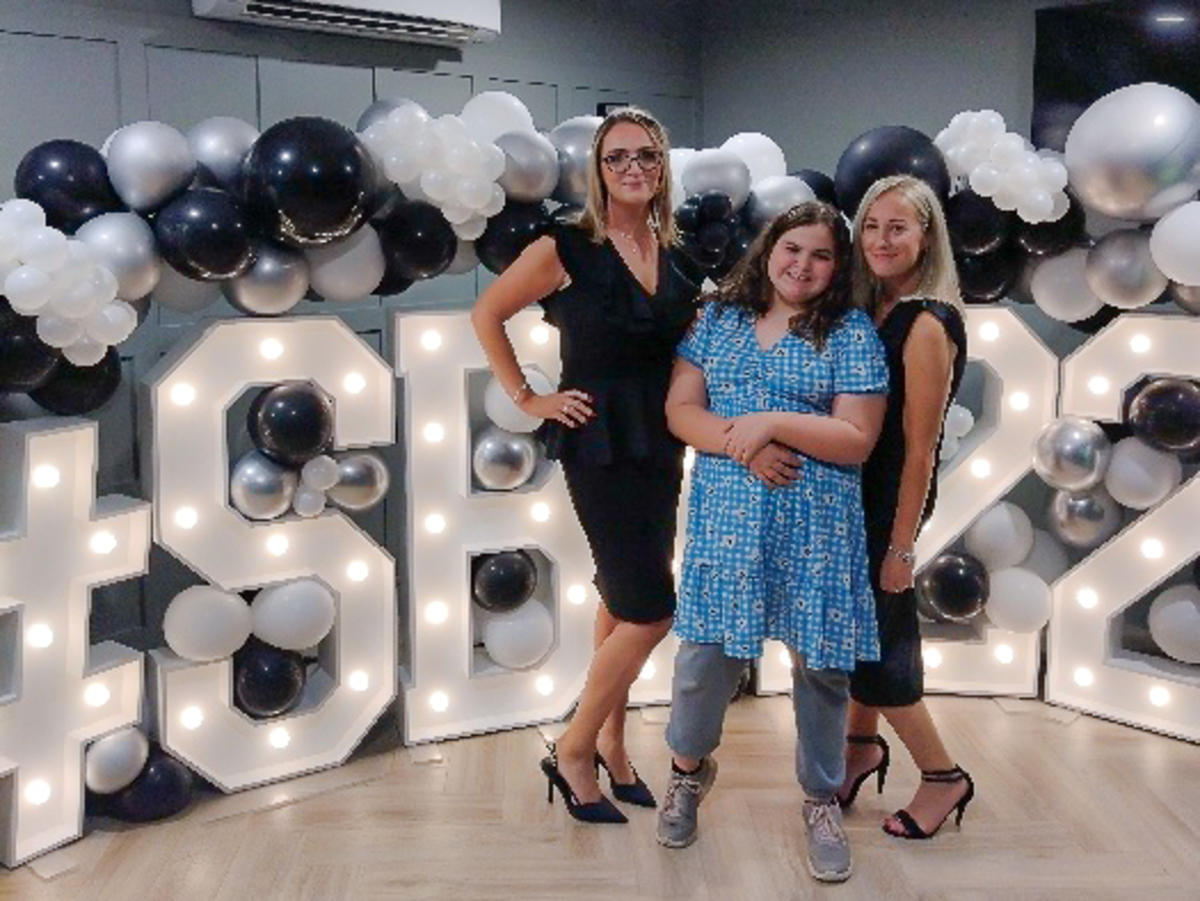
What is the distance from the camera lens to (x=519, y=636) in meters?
3.35

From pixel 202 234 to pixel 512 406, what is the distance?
94 centimetres

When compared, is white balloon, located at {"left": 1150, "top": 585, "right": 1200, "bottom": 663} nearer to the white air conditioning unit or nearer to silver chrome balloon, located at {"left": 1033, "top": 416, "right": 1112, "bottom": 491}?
silver chrome balloon, located at {"left": 1033, "top": 416, "right": 1112, "bottom": 491}

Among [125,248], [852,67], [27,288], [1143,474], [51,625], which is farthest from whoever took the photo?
[852,67]

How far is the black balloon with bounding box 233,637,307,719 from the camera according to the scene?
304 cm

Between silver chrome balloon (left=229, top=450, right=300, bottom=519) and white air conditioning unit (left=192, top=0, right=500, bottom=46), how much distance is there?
1517 mm

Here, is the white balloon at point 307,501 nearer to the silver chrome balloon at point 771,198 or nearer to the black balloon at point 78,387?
the black balloon at point 78,387

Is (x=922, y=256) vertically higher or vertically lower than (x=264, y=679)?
higher

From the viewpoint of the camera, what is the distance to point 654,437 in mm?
2627

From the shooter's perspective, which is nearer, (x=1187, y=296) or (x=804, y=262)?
(x=804, y=262)

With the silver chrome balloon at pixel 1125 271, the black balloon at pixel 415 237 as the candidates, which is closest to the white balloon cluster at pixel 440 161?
the black balloon at pixel 415 237

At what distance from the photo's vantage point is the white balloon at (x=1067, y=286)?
3279 millimetres

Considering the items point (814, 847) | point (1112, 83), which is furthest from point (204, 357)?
point (1112, 83)

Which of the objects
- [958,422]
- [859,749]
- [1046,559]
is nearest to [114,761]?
[859,749]

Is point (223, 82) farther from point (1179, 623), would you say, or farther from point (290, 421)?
point (1179, 623)
